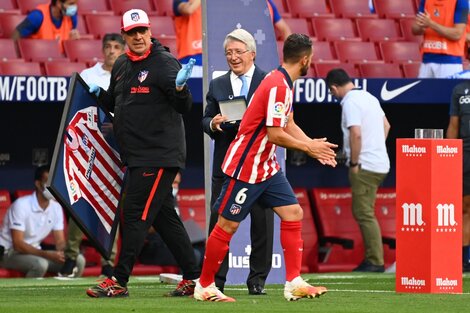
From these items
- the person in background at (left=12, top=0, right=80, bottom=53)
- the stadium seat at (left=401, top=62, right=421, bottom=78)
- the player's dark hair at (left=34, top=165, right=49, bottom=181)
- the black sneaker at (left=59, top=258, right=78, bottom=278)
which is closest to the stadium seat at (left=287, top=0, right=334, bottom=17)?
the stadium seat at (left=401, top=62, right=421, bottom=78)

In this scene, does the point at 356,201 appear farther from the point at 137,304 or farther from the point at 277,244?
the point at 137,304

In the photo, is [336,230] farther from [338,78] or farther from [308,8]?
[308,8]

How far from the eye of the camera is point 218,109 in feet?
34.4

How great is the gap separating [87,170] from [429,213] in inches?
96.6

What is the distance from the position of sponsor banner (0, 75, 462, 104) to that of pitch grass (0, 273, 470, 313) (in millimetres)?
2234

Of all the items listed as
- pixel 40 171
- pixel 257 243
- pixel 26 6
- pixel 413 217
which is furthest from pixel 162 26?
pixel 413 217

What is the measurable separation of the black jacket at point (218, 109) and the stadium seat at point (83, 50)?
4950 mm

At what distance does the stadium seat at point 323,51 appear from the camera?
1667 cm

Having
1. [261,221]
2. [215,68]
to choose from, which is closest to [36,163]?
[215,68]

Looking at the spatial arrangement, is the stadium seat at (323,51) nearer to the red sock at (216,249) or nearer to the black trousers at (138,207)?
the black trousers at (138,207)

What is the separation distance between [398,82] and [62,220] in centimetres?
374

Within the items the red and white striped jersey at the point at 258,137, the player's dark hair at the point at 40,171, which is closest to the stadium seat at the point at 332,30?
the player's dark hair at the point at 40,171

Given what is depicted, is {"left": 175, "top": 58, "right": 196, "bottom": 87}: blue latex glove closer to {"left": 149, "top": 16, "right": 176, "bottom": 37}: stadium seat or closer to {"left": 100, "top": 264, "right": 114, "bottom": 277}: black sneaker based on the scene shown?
{"left": 100, "top": 264, "right": 114, "bottom": 277}: black sneaker

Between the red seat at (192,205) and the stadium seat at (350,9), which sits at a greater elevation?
the stadium seat at (350,9)
